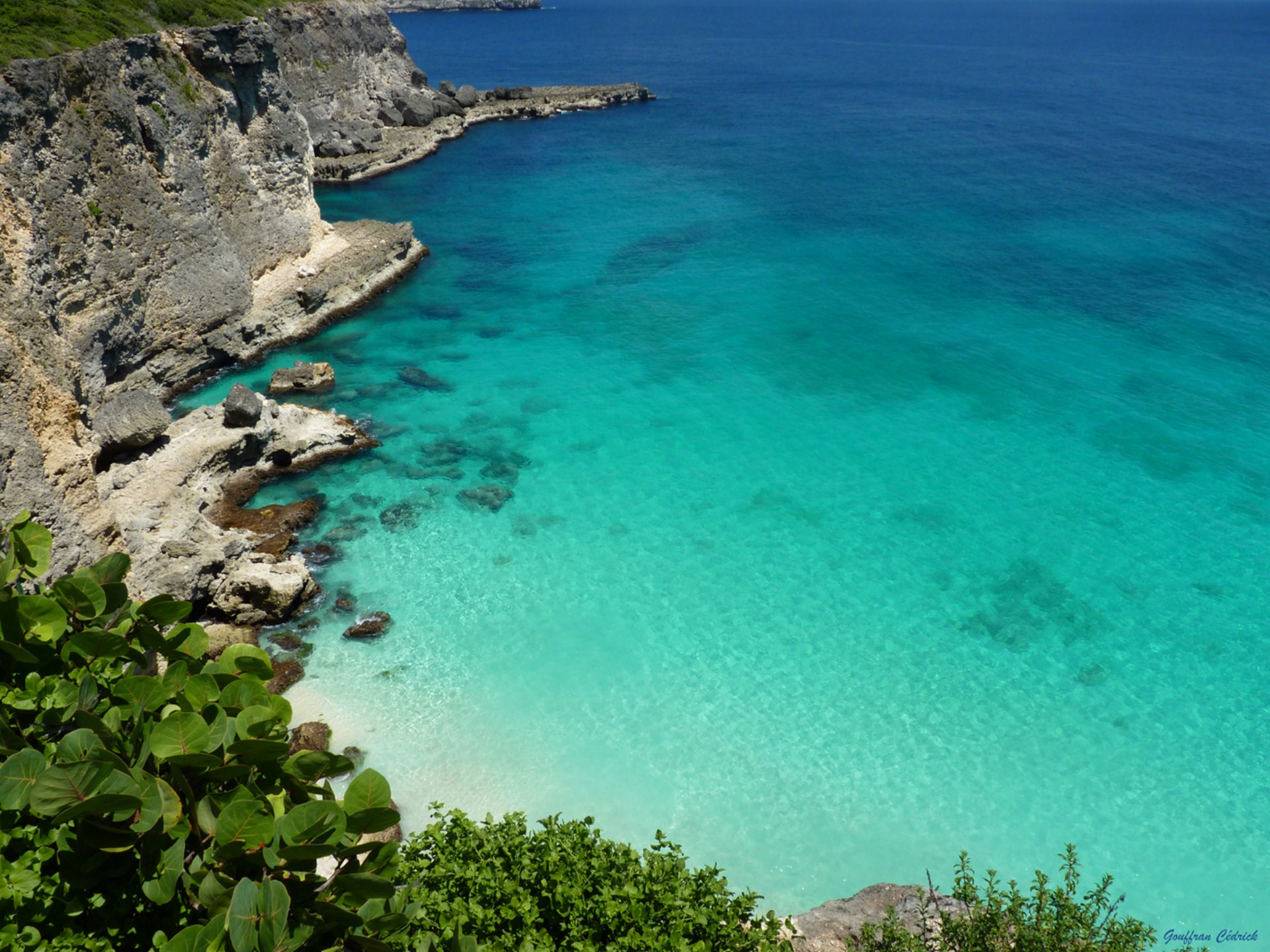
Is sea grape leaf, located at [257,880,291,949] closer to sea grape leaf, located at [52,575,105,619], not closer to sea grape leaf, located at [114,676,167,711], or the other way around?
sea grape leaf, located at [114,676,167,711]

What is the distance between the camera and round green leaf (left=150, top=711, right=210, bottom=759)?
26.4 feet

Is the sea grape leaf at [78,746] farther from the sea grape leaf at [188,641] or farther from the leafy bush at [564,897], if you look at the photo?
the leafy bush at [564,897]

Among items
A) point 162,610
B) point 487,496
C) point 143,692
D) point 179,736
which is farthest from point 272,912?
point 487,496

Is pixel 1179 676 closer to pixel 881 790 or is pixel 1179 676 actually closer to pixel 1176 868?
pixel 1176 868

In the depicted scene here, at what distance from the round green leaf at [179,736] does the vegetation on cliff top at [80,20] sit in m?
26.8

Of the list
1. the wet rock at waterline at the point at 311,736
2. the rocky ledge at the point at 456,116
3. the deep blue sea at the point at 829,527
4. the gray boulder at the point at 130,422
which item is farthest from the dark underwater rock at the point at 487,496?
the rocky ledge at the point at 456,116

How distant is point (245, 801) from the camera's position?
7.95 m

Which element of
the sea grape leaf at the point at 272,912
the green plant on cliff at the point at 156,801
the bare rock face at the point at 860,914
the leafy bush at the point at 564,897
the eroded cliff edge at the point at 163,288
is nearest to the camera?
the sea grape leaf at the point at 272,912

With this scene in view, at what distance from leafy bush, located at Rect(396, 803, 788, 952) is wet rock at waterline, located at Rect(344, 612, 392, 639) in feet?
38.3

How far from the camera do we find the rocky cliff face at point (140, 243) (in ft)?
66.1

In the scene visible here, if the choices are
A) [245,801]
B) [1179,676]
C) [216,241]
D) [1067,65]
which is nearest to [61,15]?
[216,241]

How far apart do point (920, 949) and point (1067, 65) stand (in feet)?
475

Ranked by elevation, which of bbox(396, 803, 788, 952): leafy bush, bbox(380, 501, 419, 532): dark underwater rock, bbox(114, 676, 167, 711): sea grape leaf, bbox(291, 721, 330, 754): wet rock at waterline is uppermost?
bbox(114, 676, 167, 711): sea grape leaf

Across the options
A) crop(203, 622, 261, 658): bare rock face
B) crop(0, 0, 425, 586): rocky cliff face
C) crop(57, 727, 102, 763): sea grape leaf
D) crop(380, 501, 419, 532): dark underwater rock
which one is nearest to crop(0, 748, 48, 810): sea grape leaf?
crop(57, 727, 102, 763): sea grape leaf
